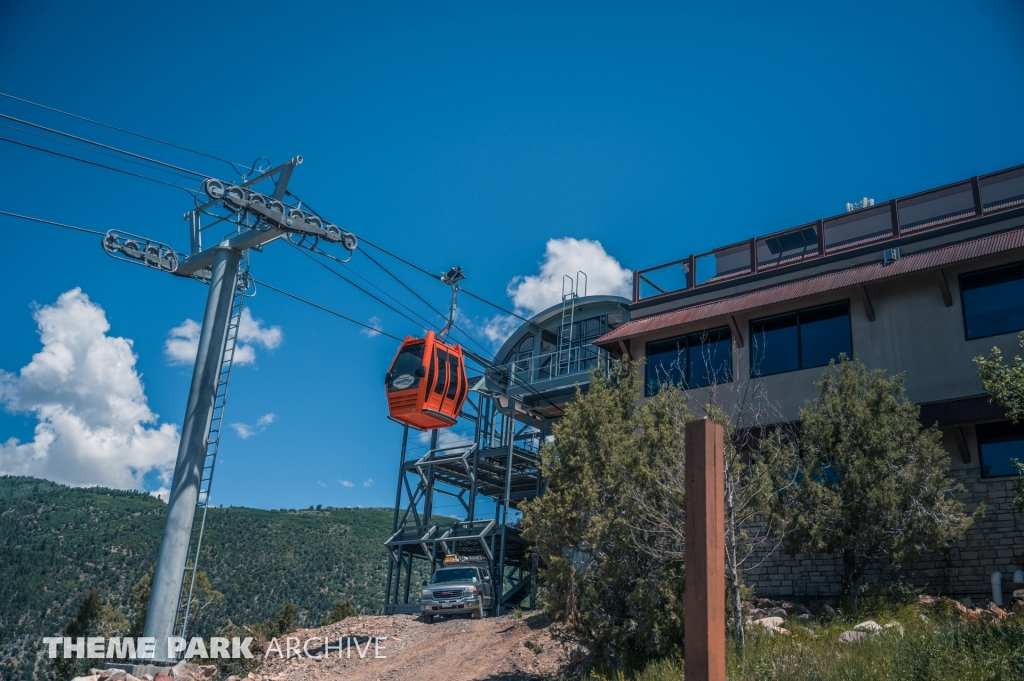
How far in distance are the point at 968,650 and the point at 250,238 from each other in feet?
55.7

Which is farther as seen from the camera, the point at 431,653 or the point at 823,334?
the point at 823,334

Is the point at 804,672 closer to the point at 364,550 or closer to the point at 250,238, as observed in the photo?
the point at 250,238

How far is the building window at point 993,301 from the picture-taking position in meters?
18.1

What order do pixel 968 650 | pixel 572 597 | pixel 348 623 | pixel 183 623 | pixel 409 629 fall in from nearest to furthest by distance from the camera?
pixel 968 650 → pixel 572 597 → pixel 183 623 → pixel 409 629 → pixel 348 623

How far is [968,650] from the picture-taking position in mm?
11062

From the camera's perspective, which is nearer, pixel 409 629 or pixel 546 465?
pixel 546 465

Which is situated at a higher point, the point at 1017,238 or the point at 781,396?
the point at 1017,238

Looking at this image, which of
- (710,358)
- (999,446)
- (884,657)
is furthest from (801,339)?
(884,657)

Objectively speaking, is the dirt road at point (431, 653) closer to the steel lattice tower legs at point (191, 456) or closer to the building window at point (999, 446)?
the steel lattice tower legs at point (191, 456)

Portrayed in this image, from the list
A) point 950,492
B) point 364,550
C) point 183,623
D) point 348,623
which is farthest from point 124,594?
point 950,492

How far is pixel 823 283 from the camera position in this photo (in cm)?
2070

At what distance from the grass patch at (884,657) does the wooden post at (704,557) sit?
5832mm

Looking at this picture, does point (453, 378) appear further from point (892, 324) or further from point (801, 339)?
point (892, 324)

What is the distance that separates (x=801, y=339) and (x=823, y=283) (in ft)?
5.05
